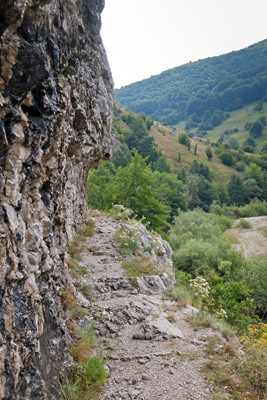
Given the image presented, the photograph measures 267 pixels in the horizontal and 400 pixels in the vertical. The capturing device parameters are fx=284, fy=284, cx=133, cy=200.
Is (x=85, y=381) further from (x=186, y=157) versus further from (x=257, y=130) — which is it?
(x=257, y=130)

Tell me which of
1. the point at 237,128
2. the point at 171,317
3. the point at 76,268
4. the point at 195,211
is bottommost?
the point at 195,211

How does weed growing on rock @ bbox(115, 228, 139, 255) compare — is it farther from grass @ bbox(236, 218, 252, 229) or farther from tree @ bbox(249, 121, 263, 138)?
tree @ bbox(249, 121, 263, 138)

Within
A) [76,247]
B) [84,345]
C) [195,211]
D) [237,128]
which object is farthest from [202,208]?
[237,128]

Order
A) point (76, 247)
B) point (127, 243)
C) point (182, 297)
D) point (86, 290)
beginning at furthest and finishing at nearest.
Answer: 1. point (127, 243)
2. point (76, 247)
3. point (182, 297)
4. point (86, 290)

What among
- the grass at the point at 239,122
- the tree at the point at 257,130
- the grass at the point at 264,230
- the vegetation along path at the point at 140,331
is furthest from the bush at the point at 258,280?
the tree at the point at 257,130

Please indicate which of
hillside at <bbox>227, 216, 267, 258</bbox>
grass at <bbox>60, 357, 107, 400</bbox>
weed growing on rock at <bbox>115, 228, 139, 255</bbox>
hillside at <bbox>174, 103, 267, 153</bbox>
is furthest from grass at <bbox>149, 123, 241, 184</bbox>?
grass at <bbox>60, 357, 107, 400</bbox>

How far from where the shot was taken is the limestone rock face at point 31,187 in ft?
10.9

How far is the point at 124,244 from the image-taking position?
41.4ft

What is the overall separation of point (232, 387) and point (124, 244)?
317 inches

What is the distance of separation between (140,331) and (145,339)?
301 mm

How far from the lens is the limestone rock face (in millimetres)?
3324

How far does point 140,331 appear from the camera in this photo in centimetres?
692

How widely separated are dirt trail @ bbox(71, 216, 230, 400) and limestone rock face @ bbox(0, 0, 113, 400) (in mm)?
1493

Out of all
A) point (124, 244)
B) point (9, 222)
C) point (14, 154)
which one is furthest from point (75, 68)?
point (124, 244)
